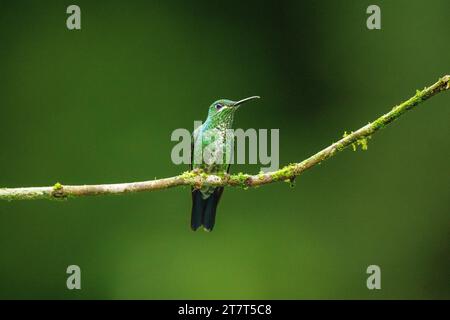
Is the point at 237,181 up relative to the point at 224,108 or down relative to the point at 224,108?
down

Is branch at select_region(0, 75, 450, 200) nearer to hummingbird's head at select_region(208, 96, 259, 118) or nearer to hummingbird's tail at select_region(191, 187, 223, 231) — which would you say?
hummingbird's head at select_region(208, 96, 259, 118)

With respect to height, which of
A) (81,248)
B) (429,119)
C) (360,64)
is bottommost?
(81,248)

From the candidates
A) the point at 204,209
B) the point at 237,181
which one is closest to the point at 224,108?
the point at 204,209

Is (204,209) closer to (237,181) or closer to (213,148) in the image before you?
(213,148)

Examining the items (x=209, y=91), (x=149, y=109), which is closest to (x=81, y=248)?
(x=149, y=109)

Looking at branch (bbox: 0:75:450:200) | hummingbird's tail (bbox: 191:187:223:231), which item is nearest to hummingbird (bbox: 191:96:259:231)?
hummingbird's tail (bbox: 191:187:223:231)

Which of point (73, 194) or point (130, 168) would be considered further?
point (130, 168)

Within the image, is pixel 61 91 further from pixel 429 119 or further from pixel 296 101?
pixel 429 119

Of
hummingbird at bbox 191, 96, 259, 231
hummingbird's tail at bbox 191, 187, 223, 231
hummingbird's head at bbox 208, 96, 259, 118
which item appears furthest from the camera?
hummingbird's tail at bbox 191, 187, 223, 231
